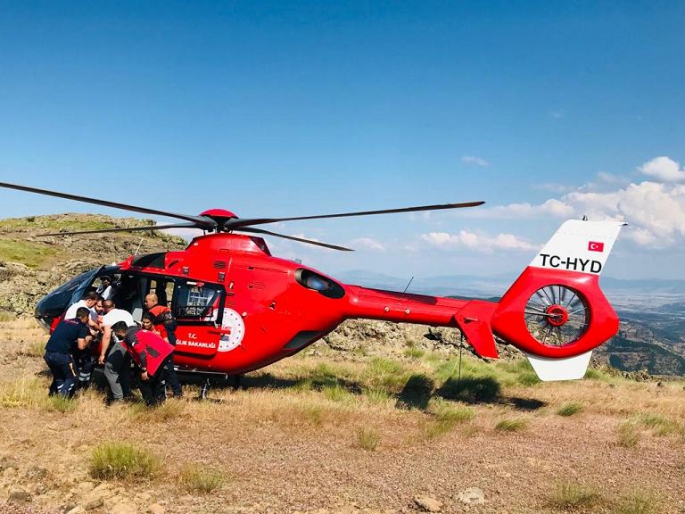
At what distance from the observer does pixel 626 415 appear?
1106 centimetres

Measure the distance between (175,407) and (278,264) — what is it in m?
3.73

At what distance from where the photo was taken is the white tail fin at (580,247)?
1134 centimetres

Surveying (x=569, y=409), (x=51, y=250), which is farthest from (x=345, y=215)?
(x=51, y=250)

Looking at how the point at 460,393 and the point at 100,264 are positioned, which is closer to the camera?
the point at 460,393

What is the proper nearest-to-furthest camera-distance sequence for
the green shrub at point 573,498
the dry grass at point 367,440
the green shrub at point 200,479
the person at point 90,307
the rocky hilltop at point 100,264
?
the green shrub at point 200,479, the green shrub at point 573,498, the dry grass at point 367,440, the person at point 90,307, the rocky hilltop at point 100,264

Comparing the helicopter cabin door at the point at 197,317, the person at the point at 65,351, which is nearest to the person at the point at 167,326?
the helicopter cabin door at the point at 197,317

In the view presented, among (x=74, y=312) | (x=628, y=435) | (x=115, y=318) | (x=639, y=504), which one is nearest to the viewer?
(x=639, y=504)

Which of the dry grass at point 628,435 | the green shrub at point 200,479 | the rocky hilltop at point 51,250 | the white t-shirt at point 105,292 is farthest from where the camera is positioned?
the rocky hilltop at point 51,250

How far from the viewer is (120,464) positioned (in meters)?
6.15

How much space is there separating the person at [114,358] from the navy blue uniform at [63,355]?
53cm

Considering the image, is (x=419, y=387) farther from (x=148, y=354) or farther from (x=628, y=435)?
(x=148, y=354)

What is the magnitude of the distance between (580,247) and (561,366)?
8.85ft

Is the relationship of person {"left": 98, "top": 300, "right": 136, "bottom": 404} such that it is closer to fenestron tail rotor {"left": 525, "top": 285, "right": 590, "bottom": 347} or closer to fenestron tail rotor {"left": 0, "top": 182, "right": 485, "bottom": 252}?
fenestron tail rotor {"left": 0, "top": 182, "right": 485, "bottom": 252}

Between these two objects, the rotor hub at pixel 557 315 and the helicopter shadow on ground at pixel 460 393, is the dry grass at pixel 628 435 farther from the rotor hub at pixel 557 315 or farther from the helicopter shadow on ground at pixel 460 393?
the rotor hub at pixel 557 315
